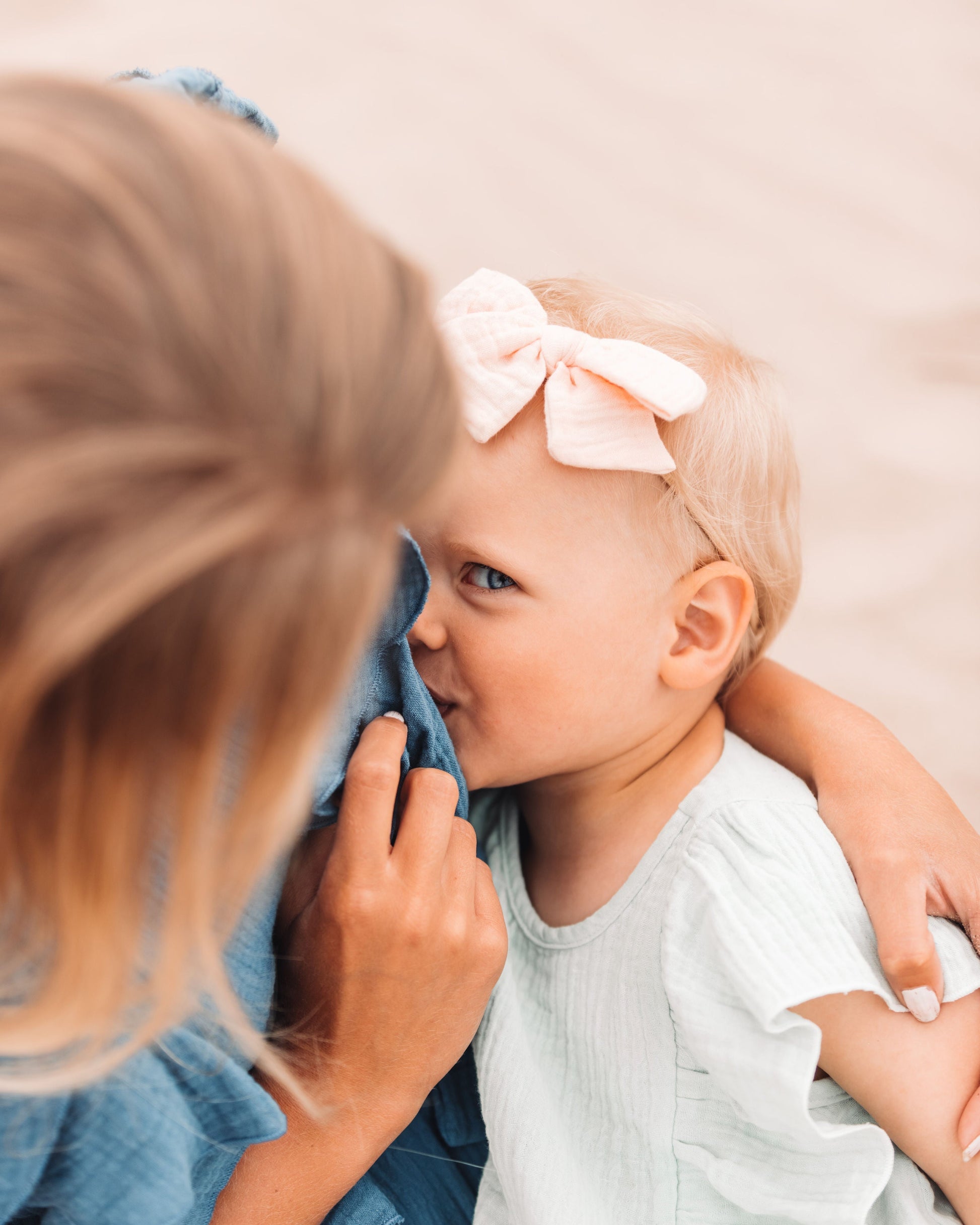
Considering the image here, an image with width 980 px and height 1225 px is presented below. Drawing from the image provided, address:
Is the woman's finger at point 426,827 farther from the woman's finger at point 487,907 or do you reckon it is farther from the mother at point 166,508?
the mother at point 166,508

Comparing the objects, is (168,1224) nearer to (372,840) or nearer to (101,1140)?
(101,1140)

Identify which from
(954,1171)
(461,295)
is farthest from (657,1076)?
(461,295)

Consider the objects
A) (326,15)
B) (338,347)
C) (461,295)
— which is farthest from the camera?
(326,15)

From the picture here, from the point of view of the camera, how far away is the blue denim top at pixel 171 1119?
0.54 metres

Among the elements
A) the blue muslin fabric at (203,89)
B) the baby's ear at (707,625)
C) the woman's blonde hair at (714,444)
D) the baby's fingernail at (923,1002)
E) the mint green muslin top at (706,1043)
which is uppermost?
the blue muslin fabric at (203,89)

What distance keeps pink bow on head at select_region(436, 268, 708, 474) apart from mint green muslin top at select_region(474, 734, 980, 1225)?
33 centimetres

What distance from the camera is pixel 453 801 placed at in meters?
0.75

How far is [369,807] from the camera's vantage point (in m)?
0.70

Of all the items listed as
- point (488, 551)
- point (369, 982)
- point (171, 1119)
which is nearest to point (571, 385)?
point (488, 551)

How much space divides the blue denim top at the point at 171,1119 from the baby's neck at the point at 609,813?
0.34 meters

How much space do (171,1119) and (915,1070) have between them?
552mm

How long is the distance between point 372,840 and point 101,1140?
24 cm

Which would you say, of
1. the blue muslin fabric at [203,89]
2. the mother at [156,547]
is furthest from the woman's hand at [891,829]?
the blue muslin fabric at [203,89]

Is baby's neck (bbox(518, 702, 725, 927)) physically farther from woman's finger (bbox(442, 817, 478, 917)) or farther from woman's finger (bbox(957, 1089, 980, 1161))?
woman's finger (bbox(957, 1089, 980, 1161))
